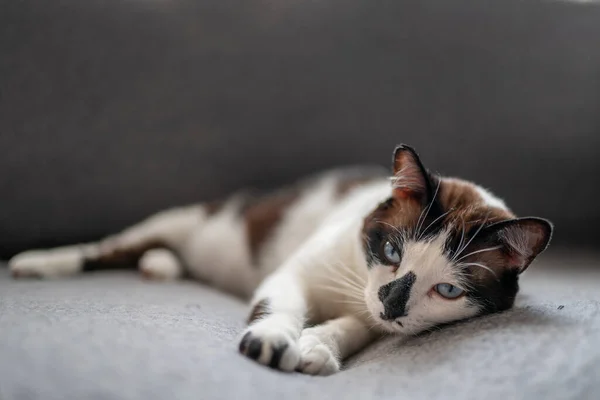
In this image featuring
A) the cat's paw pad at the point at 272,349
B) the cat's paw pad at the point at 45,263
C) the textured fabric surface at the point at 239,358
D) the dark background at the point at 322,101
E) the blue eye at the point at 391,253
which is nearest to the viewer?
the textured fabric surface at the point at 239,358

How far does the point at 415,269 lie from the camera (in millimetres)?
1242

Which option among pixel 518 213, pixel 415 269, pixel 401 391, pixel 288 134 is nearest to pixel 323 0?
pixel 288 134

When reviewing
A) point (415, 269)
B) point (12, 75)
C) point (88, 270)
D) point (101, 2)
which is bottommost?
point (88, 270)

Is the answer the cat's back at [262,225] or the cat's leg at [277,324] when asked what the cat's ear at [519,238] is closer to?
the cat's leg at [277,324]

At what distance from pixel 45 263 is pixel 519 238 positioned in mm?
1475

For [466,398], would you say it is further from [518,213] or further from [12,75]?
[12,75]

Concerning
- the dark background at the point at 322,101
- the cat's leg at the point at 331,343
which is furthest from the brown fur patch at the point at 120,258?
the cat's leg at the point at 331,343

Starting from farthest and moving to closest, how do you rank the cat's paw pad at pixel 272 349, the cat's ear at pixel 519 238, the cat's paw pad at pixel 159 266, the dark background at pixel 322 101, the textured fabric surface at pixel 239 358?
the dark background at pixel 322 101 → the cat's paw pad at pixel 159 266 → the cat's ear at pixel 519 238 → the cat's paw pad at pixel 272 349 → the textured fabric surface at pixel 239 358

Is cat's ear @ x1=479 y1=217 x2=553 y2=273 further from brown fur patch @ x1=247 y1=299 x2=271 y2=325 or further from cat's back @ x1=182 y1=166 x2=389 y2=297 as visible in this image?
cat's back @ x1=182 y1=166 x2=389 y2=297

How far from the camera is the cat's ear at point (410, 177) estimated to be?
1.34m

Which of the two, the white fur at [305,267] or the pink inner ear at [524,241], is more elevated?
the pink inner ear at [524,241]

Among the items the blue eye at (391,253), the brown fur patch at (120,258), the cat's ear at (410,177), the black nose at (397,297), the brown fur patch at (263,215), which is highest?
the cat's ear at (410,177)

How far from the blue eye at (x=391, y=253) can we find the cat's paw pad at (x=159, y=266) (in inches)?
35.7

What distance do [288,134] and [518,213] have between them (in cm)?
102
